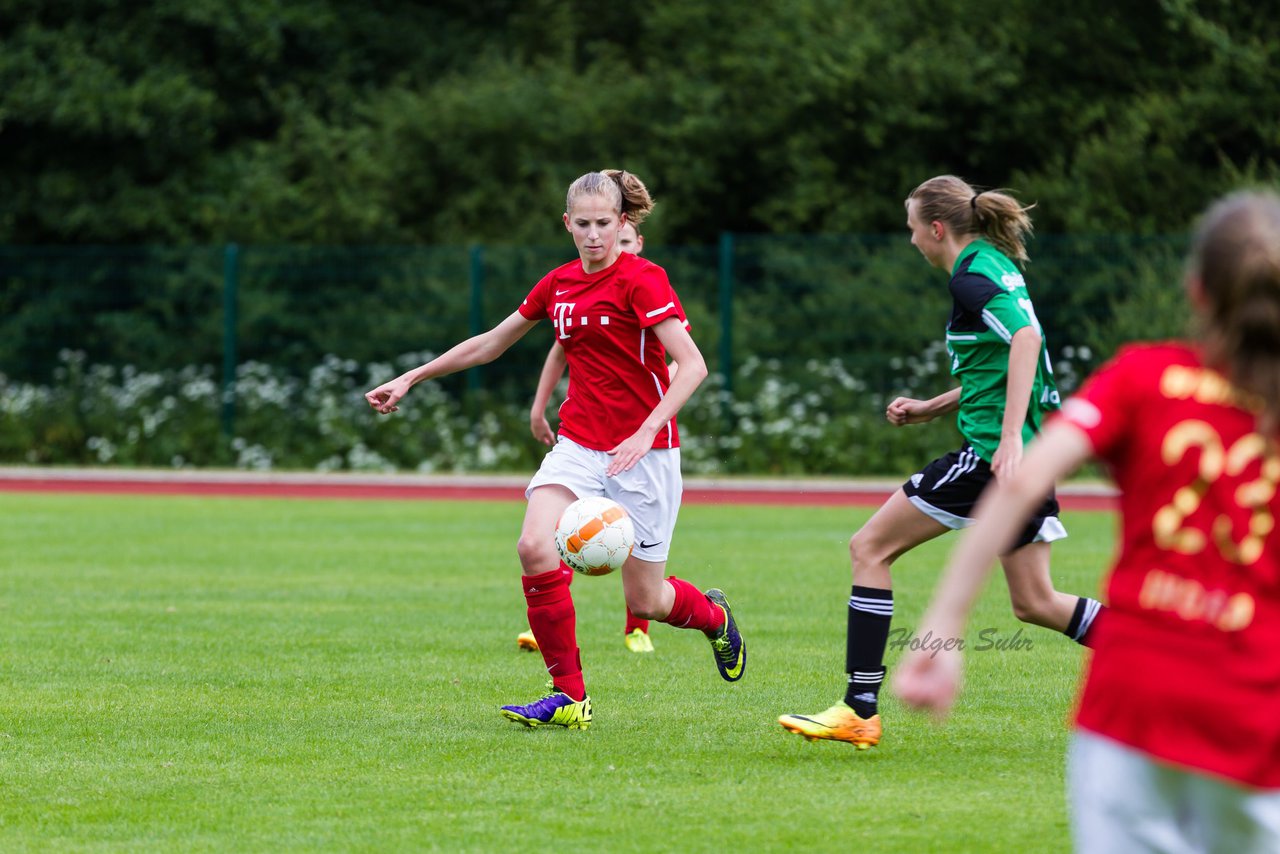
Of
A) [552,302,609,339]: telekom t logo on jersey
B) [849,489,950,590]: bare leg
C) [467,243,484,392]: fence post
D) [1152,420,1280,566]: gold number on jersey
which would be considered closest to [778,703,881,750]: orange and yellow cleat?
[849,489,950,590]: bare leg

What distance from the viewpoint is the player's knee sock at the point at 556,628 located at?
255 inches

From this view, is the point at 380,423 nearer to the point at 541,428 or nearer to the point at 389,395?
the point at 541,428

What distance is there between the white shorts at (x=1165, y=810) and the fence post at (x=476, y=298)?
2049 cm

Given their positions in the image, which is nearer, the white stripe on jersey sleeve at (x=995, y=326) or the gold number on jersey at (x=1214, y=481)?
the gold number on jersey at (x=1214, y=481)

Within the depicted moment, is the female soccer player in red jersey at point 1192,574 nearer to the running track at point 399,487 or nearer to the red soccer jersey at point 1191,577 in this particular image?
the red soccer jersey at point 1191,577

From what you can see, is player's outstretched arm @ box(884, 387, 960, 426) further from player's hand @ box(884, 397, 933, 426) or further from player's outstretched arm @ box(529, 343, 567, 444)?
player's outstretched arm @ box(529, 343, 567, 444)

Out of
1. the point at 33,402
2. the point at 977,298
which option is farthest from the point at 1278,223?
the point at 33,402

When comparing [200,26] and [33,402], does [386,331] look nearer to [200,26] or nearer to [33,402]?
Result: [33,402]

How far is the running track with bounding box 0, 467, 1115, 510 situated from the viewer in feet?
61.1

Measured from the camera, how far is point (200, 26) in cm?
2822

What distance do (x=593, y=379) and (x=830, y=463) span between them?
48.7ft

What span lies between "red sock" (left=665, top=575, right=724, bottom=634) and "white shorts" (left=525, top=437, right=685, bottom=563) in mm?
251

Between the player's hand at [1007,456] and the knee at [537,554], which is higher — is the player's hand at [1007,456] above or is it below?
above

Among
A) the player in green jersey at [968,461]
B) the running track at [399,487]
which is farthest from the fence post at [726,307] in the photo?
the player in green jersey at [968,461]
